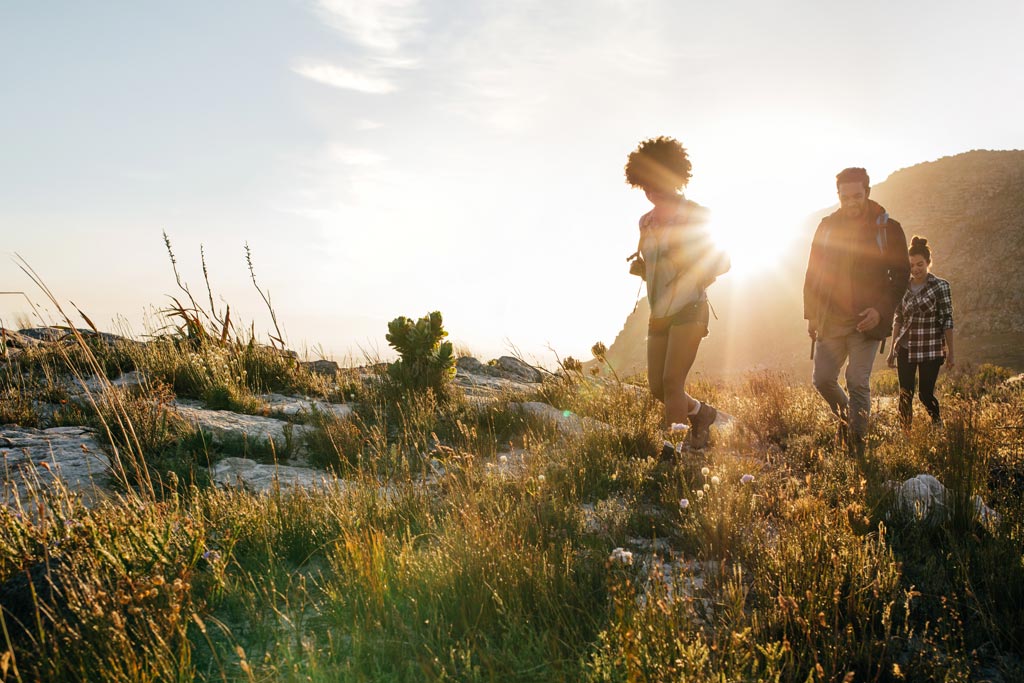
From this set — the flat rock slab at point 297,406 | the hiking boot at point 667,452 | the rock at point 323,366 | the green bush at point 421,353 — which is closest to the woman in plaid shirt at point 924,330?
the hiking boot at point 667,452

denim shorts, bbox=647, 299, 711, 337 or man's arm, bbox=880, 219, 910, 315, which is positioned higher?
man's arm, bbox=880, 219, 910, 315

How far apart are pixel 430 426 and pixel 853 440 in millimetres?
3695

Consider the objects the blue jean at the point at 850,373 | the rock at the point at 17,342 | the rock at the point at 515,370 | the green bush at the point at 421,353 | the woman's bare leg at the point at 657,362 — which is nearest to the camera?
the woman's bare leg at the point at 657,362

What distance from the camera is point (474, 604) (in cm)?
221

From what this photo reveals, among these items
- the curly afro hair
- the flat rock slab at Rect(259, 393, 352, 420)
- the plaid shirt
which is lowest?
the flat rock slab at Rect(259, 393, 352, 420)

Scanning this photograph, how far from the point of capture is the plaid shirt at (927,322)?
6289 millimetres

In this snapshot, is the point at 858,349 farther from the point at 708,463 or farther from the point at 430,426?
the point at 430,426

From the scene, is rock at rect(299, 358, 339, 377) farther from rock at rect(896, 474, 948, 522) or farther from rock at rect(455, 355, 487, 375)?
rock at rect(896, 474, 948, 522)

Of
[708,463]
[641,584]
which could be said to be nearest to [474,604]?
[641,584]

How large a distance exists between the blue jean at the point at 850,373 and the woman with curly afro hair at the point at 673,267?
1.23 metres

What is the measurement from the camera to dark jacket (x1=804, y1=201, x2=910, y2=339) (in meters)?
4.86

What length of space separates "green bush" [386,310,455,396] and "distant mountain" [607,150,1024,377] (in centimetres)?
3154

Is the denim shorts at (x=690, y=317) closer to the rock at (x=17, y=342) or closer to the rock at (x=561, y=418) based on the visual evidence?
the rock at (x=561, y=418)

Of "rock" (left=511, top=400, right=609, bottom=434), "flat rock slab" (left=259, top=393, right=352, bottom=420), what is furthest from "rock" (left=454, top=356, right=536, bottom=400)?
"flat rock slab" (left=259, top=393, right=352, bottom=420)
